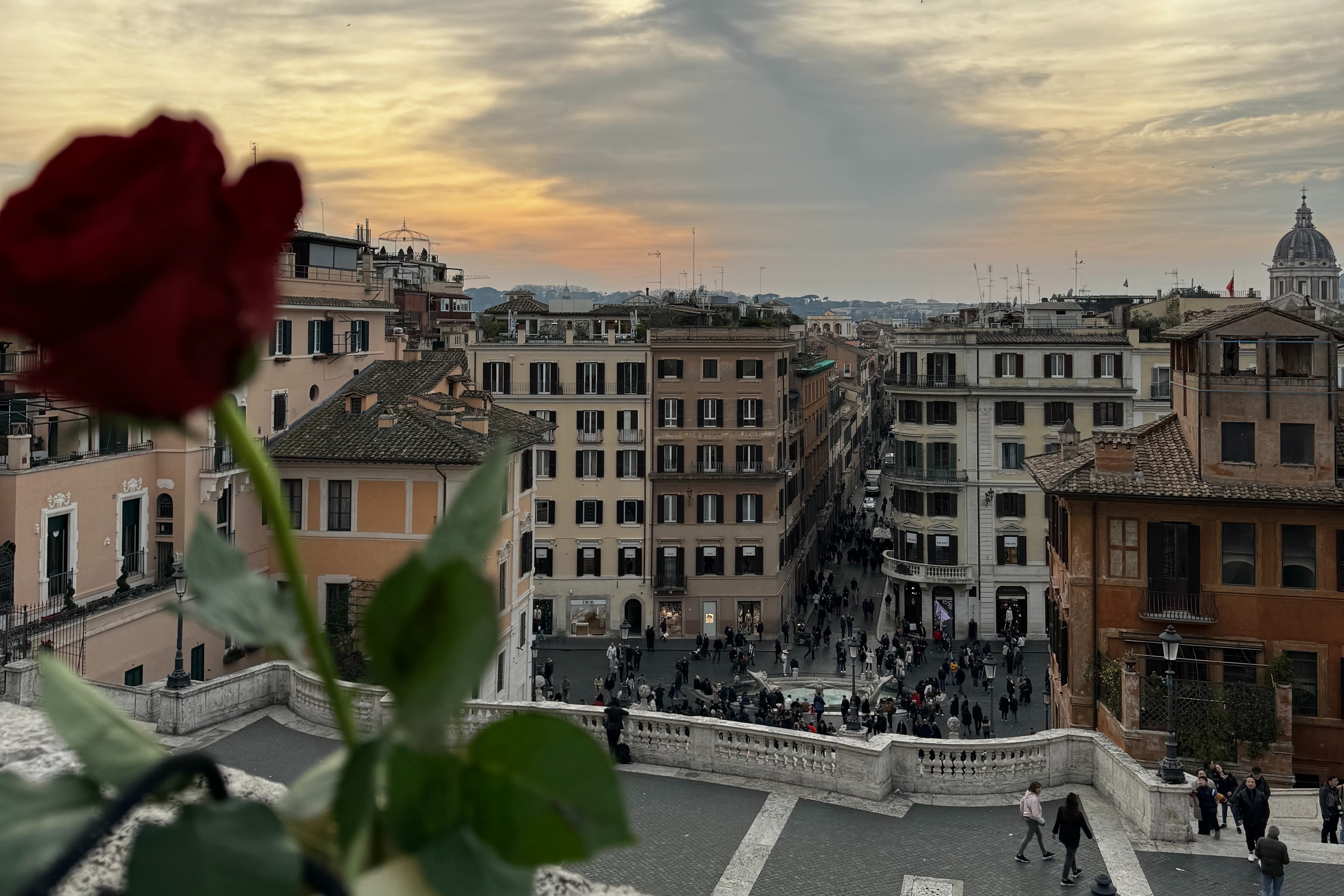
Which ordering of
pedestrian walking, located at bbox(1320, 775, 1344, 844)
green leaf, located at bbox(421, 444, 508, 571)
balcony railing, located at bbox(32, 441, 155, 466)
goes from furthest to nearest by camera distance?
balcony railing, located at bbox(32, 441, 155, 466)
pedestrian walking, located at bbox(1320, 775, 1344, 844)
green leaf, located at bbox(421, 444, 508, 571)

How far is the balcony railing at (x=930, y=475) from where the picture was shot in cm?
5847

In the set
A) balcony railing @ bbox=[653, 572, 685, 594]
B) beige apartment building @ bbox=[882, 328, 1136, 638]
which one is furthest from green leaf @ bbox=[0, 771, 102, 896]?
beige apartment building @ bbox=[882, 328, 1136, 638]

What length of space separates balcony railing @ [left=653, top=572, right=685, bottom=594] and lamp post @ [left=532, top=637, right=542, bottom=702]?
6723mm

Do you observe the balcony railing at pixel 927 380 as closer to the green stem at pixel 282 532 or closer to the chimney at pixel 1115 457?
the chimney at pixel 1115 457

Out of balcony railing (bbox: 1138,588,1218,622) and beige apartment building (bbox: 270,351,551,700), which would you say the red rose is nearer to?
beige apartment building (bbox: 270,351,551,700)

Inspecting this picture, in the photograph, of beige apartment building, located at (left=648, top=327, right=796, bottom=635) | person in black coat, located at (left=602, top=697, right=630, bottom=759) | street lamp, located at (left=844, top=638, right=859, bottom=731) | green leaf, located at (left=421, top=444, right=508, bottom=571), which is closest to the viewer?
green leaf, located at (left=421, top=444, right=508, bottom=571)

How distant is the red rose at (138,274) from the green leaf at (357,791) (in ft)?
1.33

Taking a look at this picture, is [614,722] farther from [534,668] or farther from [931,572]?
[931,572]

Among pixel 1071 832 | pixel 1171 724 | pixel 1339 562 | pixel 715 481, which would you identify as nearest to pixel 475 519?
pixel 1071 832

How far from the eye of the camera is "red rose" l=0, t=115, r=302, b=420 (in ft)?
3.31

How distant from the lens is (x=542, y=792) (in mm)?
1215

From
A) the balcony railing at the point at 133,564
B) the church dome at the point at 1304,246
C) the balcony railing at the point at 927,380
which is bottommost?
the balcony railing at the point at 133,564

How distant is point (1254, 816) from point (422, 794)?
71.0 feet

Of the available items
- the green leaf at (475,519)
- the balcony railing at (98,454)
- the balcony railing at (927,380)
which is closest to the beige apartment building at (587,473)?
the balcony railing at (927,380)
